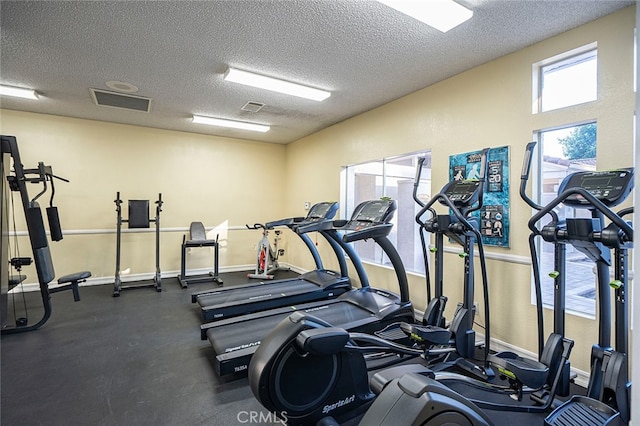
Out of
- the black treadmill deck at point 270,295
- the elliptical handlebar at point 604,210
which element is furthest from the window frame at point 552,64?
the black treadmill deck at point 270,295


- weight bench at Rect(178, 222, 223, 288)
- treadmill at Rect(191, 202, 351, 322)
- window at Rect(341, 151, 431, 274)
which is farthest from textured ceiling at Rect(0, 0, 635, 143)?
weight bench at Rect(178, 222, 223, 288)

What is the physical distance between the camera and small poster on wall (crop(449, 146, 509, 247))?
10.0 ft

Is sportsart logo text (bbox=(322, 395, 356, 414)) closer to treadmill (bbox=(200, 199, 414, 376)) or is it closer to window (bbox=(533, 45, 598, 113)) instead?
treadmill (bbox=(200, 199, 414, 376))

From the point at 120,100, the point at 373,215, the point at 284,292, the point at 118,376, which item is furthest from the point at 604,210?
the point at 120,100

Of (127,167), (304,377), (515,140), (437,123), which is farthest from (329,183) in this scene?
(304,377)

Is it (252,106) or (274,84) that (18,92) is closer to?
(252,106)

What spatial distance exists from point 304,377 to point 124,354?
2.08 metres

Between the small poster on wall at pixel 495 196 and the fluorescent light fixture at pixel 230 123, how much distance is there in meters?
3.79

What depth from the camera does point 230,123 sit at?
18.2ft

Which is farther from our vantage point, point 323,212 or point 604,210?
point 323,212

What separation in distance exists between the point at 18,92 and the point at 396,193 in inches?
229

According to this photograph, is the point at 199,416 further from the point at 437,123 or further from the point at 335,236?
the point at 437,123

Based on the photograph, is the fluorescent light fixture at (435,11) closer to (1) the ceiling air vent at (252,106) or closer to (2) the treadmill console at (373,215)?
(2) the treadmill console at (373,215)

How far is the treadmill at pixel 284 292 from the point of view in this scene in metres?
3.82
